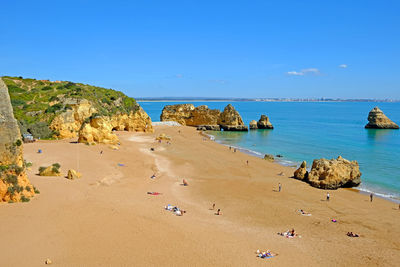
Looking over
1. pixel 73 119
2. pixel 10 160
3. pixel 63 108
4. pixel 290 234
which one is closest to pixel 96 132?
pixel 73 119

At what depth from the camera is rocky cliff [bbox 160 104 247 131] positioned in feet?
242

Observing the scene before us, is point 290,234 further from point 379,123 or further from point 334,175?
point 379,123

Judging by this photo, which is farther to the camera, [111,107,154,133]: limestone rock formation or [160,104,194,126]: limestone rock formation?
[160,104,194,126]: limestone rock formation

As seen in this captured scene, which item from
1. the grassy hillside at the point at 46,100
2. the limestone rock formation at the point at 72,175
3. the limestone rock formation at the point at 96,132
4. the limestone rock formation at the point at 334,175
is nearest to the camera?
the limestone rock formation at the point at 72,175

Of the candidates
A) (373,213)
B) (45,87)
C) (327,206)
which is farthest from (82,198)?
(45,87)

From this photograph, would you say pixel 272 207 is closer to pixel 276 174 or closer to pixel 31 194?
pixel 276 174

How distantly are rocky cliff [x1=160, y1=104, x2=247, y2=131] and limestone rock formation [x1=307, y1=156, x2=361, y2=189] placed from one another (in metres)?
46.2

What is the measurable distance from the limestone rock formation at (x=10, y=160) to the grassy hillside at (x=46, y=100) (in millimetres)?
23760

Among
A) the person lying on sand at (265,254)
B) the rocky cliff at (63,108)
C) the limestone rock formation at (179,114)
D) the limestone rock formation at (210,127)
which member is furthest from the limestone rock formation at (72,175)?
the limestone rock formation at (179,114)

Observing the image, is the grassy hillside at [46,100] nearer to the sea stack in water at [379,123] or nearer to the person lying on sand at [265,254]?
the person lying on sand at [265,254]

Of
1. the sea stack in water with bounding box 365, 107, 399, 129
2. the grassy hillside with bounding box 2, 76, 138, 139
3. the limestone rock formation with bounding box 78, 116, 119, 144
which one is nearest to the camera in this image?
the limestone rock formation with bounding box 78, 116, 119, 144

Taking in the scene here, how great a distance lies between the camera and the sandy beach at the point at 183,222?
1206cm

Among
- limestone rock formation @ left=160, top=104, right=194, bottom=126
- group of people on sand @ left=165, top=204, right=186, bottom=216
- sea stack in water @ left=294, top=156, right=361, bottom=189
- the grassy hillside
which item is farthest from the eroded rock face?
sea stack in water @ left=294, top=156, right=361, bottom=189

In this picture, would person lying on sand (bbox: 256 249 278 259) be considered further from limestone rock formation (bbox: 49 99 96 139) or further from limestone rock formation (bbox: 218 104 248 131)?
limestone rock formation (bbox: 218 104 248 131)
